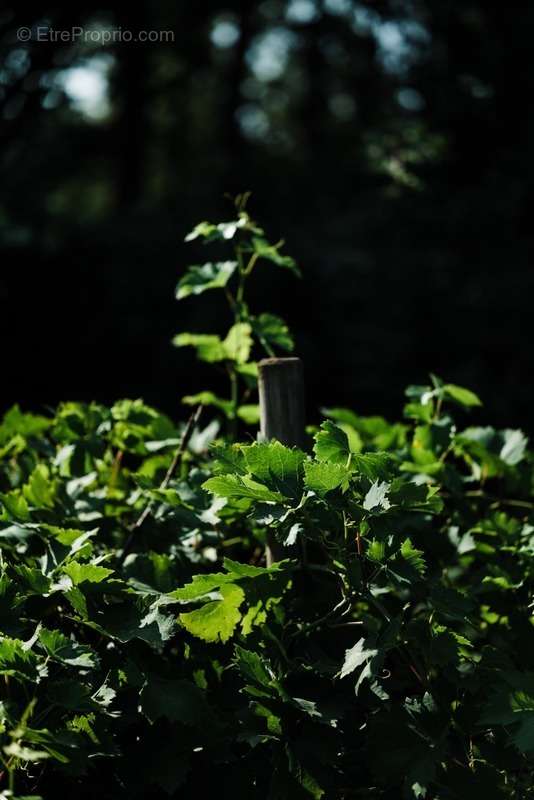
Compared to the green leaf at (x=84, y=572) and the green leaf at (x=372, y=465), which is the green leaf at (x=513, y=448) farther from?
the green leaf at (x=84, y=572)

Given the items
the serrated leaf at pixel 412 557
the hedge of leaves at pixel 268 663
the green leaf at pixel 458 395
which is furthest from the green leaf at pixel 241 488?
the green leaf at pixel 458 395

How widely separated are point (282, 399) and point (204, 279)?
1.46 feet

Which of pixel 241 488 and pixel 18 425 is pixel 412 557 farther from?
pixel 18 425

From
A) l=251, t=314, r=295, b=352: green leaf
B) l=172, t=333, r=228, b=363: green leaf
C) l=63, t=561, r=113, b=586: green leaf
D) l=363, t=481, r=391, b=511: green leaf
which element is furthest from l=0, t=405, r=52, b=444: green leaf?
l=363, t=481, r=391, b=511: green leaf

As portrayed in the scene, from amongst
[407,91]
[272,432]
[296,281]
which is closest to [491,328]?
[296,281]

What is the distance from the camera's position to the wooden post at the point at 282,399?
182 cm

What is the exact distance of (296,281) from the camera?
6785 millimetres

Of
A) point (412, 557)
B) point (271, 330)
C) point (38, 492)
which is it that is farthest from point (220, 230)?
point (412, 557)

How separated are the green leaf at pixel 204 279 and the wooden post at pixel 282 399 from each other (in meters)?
0.32

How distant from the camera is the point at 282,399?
1817 mm

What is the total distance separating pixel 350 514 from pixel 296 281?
5.45m

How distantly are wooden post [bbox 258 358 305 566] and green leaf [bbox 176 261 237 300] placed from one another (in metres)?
0.32

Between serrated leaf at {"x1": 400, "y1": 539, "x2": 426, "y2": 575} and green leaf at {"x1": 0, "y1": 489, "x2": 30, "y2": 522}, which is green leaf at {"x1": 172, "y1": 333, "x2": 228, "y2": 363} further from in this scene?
serrated leaf at {"x1": 400, "y1": 539, "x2": 426, "y2": 575}

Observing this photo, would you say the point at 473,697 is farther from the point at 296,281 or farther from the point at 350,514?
the point at 296,281
